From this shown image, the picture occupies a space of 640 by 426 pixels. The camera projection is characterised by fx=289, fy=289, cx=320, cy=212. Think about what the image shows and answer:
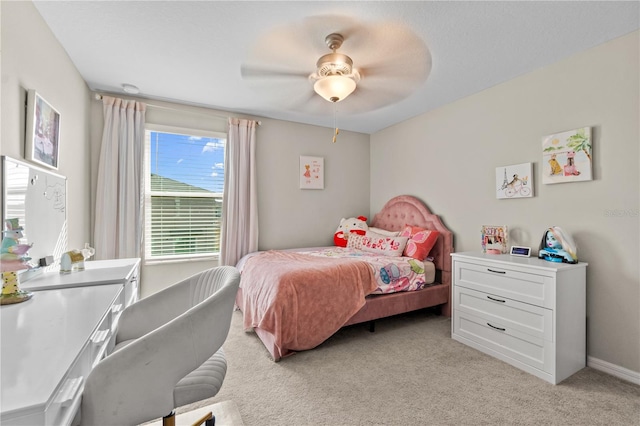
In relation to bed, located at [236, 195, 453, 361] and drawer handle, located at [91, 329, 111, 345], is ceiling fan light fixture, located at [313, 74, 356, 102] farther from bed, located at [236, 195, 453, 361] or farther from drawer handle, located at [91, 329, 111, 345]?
drawer handle, located at [91, 329, 111, 345]

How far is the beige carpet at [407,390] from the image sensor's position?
1659 millimetres

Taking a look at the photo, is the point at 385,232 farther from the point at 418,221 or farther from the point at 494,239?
the point at 494,239

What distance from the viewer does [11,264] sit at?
1.28 m

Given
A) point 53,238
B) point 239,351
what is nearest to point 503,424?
point 239,351

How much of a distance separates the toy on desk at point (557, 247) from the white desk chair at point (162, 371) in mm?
2363

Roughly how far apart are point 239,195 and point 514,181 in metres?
2.98

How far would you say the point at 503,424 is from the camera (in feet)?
5.24

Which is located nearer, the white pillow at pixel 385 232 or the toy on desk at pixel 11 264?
the toy on desk at pixel 11 264

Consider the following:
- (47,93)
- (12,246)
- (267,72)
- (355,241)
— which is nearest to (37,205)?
(12,246)

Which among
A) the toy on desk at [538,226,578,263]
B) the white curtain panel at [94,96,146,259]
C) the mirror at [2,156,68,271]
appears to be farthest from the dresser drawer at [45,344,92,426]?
the toy on desk at [538,226,578,263]

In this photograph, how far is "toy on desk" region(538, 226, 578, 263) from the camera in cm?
214

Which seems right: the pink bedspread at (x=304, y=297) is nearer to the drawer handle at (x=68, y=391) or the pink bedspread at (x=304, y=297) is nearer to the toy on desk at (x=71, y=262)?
the toy on desk at (x=71, y=262)

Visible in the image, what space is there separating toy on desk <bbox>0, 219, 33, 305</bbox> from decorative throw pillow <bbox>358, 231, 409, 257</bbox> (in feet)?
9.68

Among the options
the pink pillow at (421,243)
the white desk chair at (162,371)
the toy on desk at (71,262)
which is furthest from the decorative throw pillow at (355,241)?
the toy on desk at (71,262)
